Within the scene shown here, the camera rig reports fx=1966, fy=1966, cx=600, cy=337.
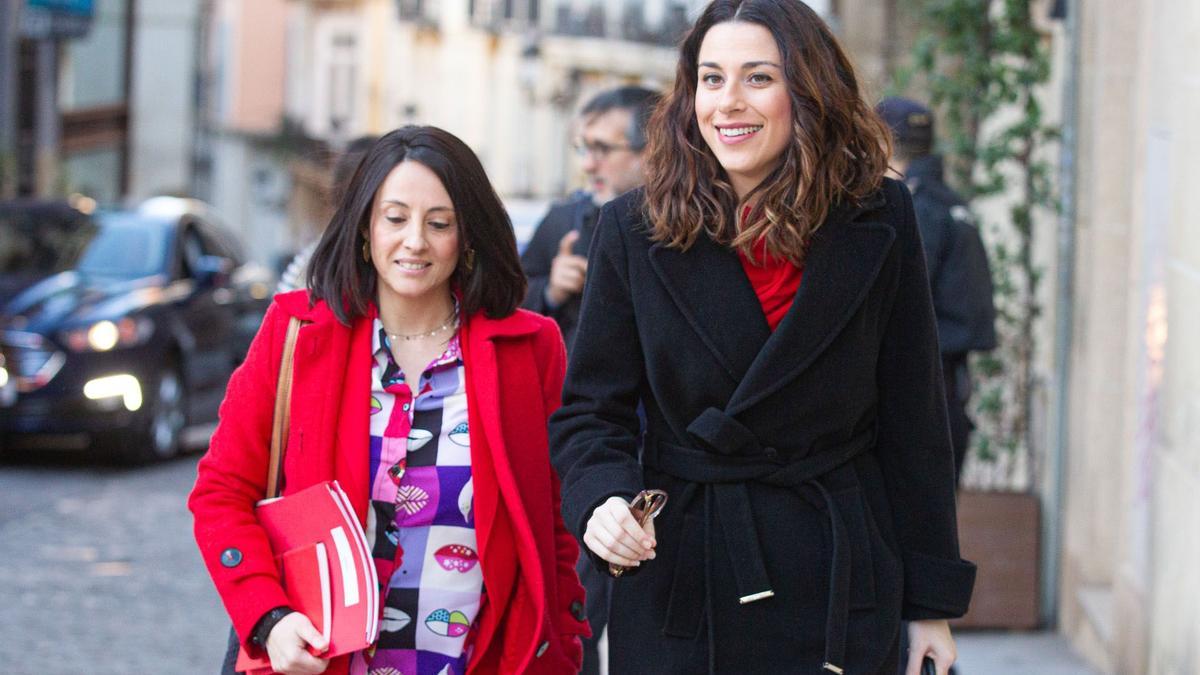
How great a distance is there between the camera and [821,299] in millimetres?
3160

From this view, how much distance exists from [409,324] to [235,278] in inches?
436

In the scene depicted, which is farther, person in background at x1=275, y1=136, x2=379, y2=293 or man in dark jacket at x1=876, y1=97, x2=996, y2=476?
man in dark jacket at x1=876, y1=97, x2=996, y2=476

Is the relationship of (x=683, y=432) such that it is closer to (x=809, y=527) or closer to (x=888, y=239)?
(x=809, y=527)

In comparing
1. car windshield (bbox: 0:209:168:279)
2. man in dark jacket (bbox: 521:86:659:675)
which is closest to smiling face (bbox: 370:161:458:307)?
man in dark jacket (bbox: 521:86:659:675)

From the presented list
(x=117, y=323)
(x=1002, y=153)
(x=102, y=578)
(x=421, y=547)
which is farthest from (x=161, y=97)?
(x=421, y=547)

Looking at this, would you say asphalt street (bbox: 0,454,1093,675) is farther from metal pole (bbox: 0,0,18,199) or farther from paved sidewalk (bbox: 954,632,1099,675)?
metal pole (bbox: 0,0,18,199)

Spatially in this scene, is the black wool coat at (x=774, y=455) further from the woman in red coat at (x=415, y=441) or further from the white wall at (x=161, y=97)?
the white wall at (x=161, y=97)

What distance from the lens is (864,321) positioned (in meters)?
3.20

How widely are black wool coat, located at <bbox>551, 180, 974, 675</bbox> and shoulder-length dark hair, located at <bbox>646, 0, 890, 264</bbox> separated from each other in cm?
4

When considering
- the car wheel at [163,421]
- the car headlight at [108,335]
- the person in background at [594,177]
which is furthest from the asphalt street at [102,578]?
the person in background at [594,177]

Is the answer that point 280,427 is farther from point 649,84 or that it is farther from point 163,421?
point 163,421

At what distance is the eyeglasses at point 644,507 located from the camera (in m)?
3.04

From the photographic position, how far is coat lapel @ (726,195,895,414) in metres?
3.12

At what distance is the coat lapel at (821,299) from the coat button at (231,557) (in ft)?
3.09
